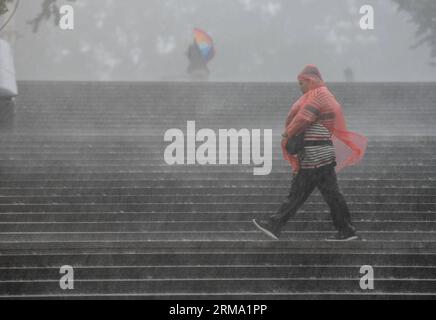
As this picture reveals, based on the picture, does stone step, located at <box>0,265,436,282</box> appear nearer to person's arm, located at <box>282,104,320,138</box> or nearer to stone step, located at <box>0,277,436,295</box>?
stone step, located at <box>0,277,436,295</box>

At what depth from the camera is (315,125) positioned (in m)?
6.52

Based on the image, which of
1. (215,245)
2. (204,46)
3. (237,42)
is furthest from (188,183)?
(237,42)

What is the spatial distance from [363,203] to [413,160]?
1.81m

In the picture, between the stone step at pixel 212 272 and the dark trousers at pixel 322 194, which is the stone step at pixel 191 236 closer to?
the dark trousers at pixel 322 194

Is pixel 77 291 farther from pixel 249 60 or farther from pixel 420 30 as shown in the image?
pixel 249 60

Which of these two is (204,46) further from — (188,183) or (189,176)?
(188,183)

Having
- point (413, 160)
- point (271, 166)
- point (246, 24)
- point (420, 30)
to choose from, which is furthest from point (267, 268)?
point (246, 24)

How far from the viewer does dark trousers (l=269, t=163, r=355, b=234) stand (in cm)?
632

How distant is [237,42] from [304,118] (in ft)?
120

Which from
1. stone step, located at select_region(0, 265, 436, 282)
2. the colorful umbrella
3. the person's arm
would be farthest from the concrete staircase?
the colorful umbrella

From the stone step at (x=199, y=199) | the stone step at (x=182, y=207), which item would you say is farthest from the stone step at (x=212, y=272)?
the stone step at (x=199, y=199)

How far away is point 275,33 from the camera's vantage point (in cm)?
4291

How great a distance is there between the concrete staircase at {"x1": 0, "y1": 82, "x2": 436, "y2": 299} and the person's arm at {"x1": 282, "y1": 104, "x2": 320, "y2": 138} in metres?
1.03

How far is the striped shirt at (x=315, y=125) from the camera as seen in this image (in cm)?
642
